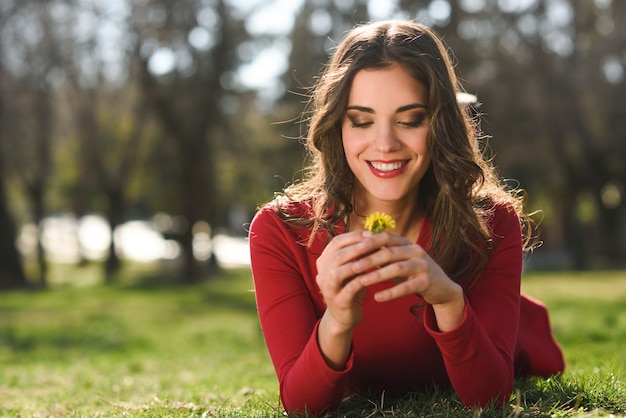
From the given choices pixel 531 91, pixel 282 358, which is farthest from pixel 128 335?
pixel 531 91

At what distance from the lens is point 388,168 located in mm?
3119

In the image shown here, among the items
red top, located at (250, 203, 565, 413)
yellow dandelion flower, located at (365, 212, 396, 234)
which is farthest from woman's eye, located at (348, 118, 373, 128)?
yellow dandelion flower, located at (365, 212, 396, 234)

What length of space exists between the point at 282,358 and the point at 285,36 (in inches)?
1006

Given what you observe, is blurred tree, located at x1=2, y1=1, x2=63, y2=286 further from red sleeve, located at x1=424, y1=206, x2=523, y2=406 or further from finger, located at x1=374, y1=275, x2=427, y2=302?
finger, located at x1=374, y1=275, x2=427, y2=302

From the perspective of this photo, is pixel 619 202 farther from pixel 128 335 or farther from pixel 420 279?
pixel 420 279

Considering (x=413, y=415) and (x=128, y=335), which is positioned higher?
(x=413, y=415)

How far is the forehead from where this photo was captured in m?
A: 3.07

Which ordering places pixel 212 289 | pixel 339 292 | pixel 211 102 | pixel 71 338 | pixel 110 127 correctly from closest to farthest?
pixel 339 292
pixel 71 338
pixel 212 289
pixel 211 102
pixel 110 127

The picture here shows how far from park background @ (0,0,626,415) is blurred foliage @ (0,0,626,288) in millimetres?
64

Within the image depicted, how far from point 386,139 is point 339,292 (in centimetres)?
73

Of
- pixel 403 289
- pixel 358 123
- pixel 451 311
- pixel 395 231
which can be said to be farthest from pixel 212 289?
pixel 403 289

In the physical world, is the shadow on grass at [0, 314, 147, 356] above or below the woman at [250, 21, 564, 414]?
below

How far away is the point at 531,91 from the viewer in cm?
2741

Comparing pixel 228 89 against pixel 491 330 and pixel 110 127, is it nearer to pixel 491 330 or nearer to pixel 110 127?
pixel 110 127
